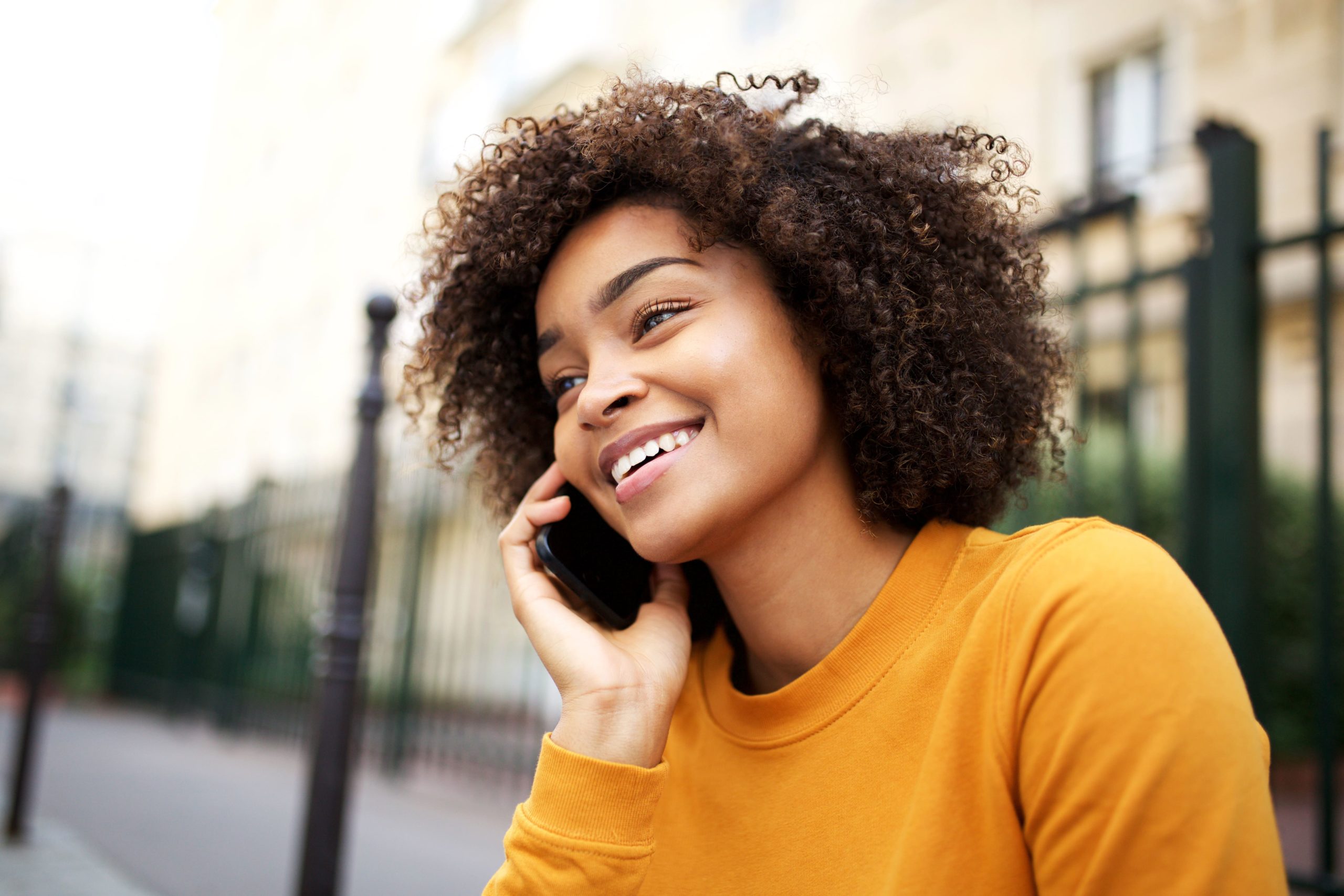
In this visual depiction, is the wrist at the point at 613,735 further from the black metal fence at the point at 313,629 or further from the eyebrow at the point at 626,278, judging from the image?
the black metal fence at the point at 313,629

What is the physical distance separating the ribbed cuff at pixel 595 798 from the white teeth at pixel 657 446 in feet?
1.45

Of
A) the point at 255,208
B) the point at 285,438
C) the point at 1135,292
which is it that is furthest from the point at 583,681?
the point at 255,208

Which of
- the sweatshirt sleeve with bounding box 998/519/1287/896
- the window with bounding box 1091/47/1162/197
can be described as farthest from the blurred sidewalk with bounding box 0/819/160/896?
the window with bounding box 1091/47/1162/197

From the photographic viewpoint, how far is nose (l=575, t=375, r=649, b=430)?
154cm

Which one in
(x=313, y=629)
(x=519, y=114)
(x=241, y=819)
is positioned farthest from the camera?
(x=519, y=114)

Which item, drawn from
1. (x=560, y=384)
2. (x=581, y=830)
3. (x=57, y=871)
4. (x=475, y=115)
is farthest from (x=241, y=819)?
(x=475, y=115)

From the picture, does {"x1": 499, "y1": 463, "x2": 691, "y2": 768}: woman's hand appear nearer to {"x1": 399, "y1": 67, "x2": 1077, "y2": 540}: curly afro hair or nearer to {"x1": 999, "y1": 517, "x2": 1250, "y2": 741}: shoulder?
{"x1": 399, "y1": 67, "x2": 1077, "y2": 540}: curly afro hair

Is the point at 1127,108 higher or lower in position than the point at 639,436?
higher

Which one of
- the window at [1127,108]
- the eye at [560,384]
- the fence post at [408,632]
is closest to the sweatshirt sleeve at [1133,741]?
the eye at [560,384]

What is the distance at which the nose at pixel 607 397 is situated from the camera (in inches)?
60.6

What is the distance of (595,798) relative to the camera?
138 cm

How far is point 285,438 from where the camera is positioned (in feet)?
58.8

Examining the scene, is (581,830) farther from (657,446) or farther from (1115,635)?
(1115,635)

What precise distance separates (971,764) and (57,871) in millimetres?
4264
